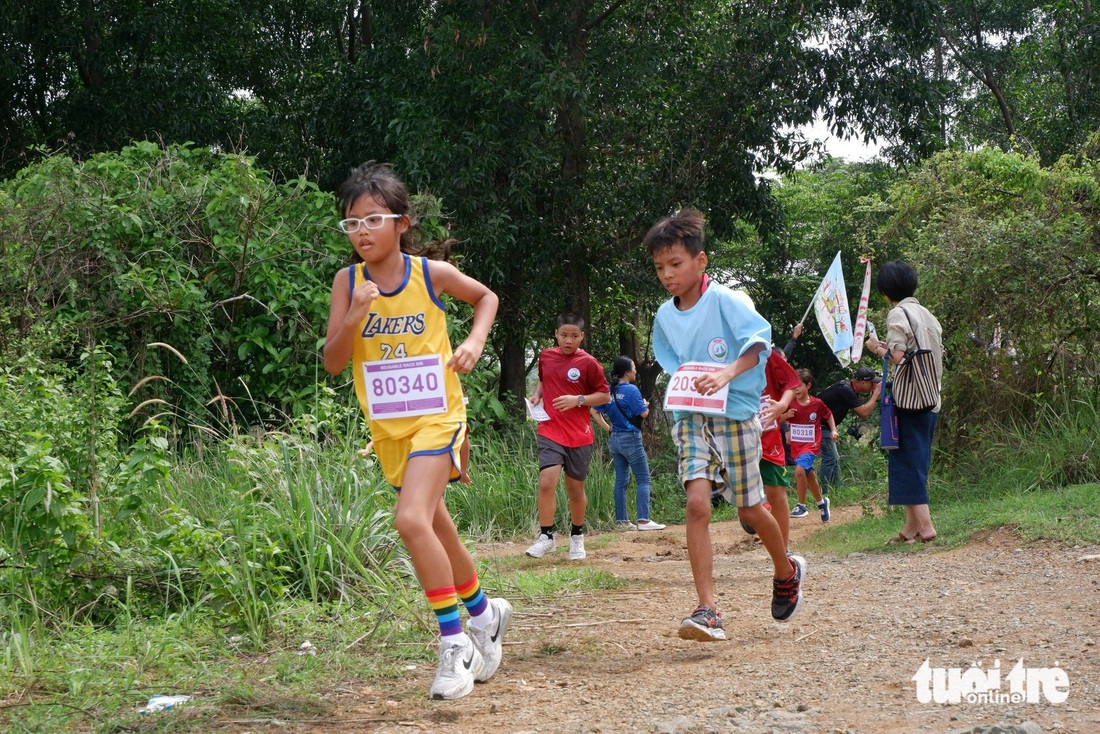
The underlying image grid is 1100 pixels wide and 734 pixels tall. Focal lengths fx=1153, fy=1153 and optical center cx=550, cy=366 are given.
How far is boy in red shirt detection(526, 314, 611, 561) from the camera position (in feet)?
28.6

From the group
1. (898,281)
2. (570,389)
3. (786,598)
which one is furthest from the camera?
(570,389)

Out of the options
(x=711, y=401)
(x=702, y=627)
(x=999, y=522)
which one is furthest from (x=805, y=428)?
(x=702, y=627)

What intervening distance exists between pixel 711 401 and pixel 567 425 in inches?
147

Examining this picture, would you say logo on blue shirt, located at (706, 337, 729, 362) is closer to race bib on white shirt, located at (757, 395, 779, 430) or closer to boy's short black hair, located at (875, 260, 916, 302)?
race bib on white shirt, located at (757, 395, 779, 430)

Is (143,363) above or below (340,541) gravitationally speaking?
above

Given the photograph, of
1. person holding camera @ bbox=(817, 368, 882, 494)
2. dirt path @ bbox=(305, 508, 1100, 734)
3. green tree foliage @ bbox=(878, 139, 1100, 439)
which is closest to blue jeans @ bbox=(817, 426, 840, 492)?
person holding camera @ bbox=(817, 368, 882, 494)

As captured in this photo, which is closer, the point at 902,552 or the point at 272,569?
the point at 272,569

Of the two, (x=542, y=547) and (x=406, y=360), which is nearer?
(x=406, y=360)

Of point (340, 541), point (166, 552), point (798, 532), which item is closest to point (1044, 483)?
point (798, 532)

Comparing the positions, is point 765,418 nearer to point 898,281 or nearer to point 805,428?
point 898,281

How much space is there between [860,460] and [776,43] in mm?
6619

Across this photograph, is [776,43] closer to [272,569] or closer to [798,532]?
[798,532]

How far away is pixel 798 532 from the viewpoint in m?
10.4

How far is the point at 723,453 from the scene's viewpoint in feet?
17.1
